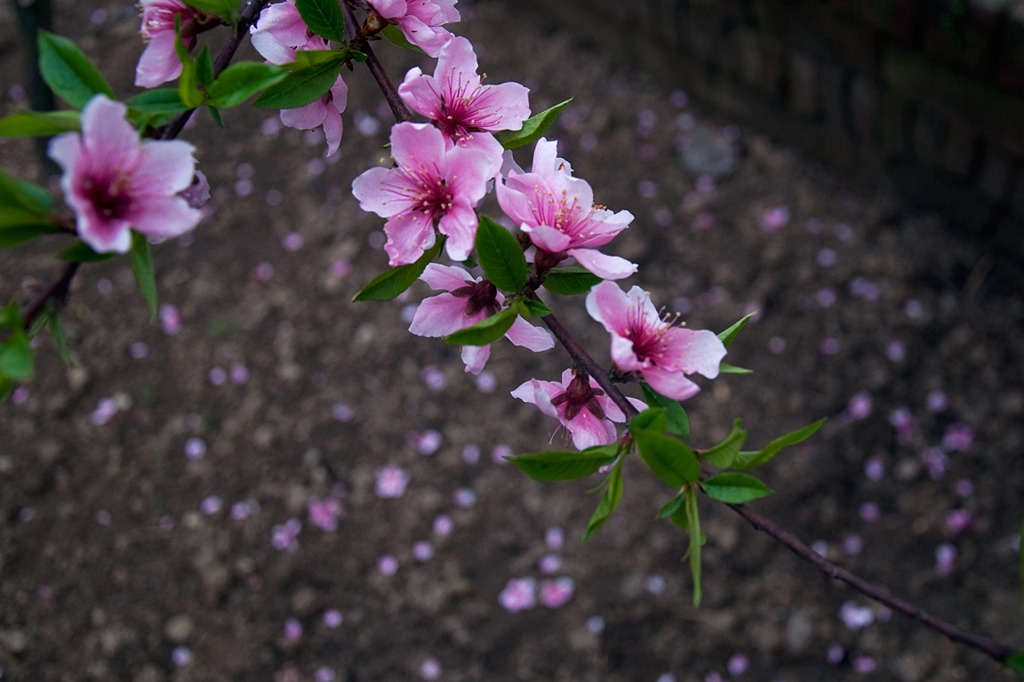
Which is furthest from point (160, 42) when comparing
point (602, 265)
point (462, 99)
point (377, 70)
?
point (602, 265)

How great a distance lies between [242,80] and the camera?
32.2 inches

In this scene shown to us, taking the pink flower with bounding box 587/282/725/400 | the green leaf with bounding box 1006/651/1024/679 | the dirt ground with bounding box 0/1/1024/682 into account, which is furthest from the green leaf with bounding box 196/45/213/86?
the dirt ground with bounding box 0/1/1024/682

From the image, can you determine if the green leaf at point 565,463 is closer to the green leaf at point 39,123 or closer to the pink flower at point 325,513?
the green leaf at point 39,123

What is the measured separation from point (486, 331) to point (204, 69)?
0.40m

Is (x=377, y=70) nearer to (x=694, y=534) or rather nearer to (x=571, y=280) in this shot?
(x=571, y=280)

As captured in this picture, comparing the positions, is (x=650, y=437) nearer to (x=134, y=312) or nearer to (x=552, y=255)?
(x=552, y=255)

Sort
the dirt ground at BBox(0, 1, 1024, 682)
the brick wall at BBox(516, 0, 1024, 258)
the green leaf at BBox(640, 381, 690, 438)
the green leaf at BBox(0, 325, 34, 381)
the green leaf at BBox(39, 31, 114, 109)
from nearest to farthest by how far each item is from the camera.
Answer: the green leaf at BBox(0, 325, 34, 381) → the green leaf at BBox(39, 31, 114, 109) → the green leaf at BBox(640, 381, 690, 438) → the dirt ground at BBox(0, 1, 1024, 682) → the brick wall at BBox(516, 0, 1024, 258)

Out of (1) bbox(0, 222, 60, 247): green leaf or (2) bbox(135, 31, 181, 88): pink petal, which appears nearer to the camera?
(1) bbox(0, 222, 60, 247): green leaf

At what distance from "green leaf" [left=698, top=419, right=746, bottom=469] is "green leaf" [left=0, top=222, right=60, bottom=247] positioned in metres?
0.68

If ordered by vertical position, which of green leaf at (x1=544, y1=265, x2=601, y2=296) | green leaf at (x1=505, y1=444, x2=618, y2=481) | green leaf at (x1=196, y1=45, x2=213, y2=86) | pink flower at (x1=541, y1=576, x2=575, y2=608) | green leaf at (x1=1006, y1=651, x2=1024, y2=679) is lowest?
pink flower at (x1=541, y1=576, x2=575, y2=608)

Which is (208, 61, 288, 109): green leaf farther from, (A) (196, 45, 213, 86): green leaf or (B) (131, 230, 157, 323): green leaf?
(B) (131, 230, 157, 323): green leaf

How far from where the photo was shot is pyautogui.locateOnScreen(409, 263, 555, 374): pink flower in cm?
95

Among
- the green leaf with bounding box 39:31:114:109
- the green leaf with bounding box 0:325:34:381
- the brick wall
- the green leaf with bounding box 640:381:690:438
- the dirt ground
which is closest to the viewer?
the green leaf with bounding box 0:325:34:381

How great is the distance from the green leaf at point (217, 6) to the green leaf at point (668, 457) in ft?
2.13
